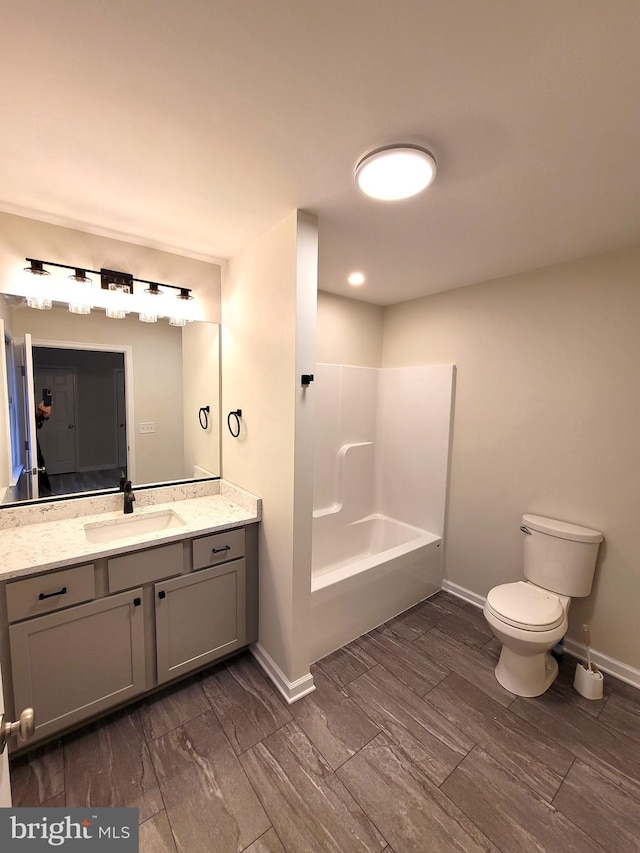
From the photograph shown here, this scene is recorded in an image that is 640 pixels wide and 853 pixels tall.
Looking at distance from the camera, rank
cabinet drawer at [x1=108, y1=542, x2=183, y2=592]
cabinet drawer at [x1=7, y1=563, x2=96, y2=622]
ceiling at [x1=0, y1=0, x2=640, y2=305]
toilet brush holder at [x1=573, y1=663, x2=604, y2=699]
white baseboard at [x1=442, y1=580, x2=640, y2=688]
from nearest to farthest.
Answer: ceiling at [x1=0, y1=0, x2=640, y2=305]
cabinet drawer at [x1=7, y1=563, x2=96, y2=622]
cabinet drawer at [x1=108, y1=542, x2=183, y2=592]
toilet brush holder at [x1=573, y1=663, x2=604, y2=699]
white baseboard at [x1=442, y1=580, x2=640, y2=688]

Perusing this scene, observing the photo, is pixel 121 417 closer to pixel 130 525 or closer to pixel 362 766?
pixel 130 525

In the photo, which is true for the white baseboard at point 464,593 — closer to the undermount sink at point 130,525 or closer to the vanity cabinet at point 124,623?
the vanity cabinet at point 124,623

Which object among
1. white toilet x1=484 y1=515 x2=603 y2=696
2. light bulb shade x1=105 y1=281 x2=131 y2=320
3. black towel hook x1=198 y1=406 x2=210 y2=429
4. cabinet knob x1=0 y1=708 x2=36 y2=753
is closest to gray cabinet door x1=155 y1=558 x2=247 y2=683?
black towel hook x1=198 y1=406 x2=210 y2=429

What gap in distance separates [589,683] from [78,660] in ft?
8.42

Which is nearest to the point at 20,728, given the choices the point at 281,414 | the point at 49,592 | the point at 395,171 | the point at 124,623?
the point at 49,592

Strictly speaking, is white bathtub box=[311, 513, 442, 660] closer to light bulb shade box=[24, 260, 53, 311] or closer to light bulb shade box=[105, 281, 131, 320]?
light bulb shade box=[105, 281, 131, 320]

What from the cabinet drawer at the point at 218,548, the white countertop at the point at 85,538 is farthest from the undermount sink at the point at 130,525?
the cabinet drawer at the point at 218,548

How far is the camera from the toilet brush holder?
6.30ft

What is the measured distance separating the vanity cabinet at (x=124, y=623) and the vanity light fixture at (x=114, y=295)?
1.36 metres

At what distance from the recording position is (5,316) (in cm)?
181

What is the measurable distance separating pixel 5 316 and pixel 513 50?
2297 millimetres

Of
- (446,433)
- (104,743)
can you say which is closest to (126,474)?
(104,743)

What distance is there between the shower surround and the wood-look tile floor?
2.28ft

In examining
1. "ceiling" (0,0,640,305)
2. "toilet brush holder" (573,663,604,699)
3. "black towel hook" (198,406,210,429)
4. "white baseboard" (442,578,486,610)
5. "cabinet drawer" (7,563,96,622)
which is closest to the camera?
"ceiling" (0,0,640,305)
